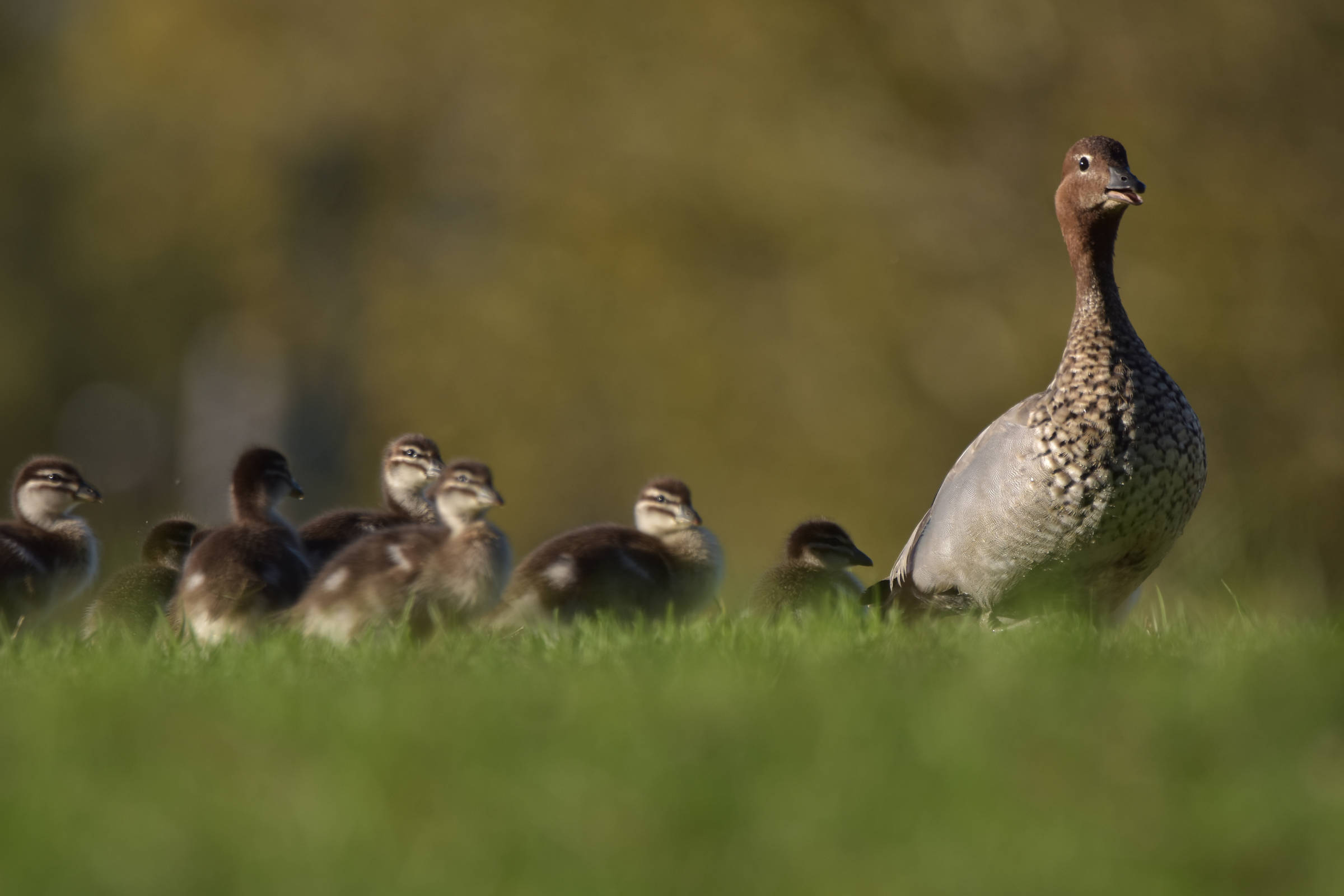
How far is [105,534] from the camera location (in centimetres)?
1304

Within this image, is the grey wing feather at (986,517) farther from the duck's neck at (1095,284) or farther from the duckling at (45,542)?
the duckling at (45,542)

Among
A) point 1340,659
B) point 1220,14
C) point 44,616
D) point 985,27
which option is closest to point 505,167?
point 985,27

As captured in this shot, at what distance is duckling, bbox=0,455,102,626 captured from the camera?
6.89 metres

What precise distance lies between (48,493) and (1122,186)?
4881 millimetres

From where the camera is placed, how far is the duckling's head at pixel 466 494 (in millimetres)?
6566

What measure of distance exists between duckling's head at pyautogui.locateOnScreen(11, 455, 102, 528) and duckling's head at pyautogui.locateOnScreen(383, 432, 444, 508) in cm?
136

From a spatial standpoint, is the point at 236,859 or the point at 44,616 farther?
the point at 44,616

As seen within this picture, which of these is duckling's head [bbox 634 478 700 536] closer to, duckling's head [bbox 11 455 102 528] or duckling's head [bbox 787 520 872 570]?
duckling's head [bbox 787 520 872 570]

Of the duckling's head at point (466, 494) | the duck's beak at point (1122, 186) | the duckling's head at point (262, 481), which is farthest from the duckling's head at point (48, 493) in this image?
the duck's beak at point (1122, 186)

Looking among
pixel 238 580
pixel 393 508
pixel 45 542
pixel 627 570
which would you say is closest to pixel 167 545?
pixel 45 542

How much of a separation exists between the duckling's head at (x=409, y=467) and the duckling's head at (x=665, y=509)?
42.3 inches

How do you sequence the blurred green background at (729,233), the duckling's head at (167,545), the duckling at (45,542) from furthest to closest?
the blurred green background at (729,233)
the duckling's head at (167,545)
the duckling at (45,542)

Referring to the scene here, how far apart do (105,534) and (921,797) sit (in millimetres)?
10746

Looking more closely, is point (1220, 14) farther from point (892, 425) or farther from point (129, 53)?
point (129, 53)
